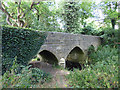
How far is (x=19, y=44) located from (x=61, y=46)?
7.50 feet

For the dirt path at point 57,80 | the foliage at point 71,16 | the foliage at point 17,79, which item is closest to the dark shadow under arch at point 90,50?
the foliage at point 71,16

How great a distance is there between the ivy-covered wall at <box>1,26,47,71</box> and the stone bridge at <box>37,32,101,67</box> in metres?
0.57

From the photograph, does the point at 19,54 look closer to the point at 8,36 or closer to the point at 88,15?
the point at 8,36

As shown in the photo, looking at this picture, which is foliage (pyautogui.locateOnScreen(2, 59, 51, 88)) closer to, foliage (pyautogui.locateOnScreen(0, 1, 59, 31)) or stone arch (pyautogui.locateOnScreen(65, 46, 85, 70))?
stone arch (pyautogui.locateOnScreen(65, 46, 85, 70))

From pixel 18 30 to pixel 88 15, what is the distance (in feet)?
30.7

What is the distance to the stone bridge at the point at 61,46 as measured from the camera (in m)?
3.83

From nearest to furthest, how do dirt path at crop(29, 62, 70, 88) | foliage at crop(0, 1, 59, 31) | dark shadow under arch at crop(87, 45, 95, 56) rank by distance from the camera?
1. dirt path at crop(29, 62, 70, 88)
2. dark shadow under arch at crop(87, 45, 95, 56)
3. foliage at crop(0, 1, 59, 31)

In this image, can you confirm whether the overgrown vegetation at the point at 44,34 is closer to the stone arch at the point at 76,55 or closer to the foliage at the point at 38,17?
the foliage at the point at 38,17

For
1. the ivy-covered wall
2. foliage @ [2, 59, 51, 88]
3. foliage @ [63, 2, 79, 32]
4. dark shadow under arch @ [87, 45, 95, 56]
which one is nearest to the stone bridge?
dark shadow under arch @ [87, 45, 95, 56]

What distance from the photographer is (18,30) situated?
8.41ft

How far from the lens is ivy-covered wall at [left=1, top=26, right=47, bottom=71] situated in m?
2.36

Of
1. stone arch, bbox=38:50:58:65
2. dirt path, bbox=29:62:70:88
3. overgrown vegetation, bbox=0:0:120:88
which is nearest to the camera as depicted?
dirt path, bbox=29:62:70:88

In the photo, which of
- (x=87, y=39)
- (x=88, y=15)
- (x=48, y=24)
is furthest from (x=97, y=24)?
(x=48, y=24)

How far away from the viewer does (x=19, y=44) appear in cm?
264
